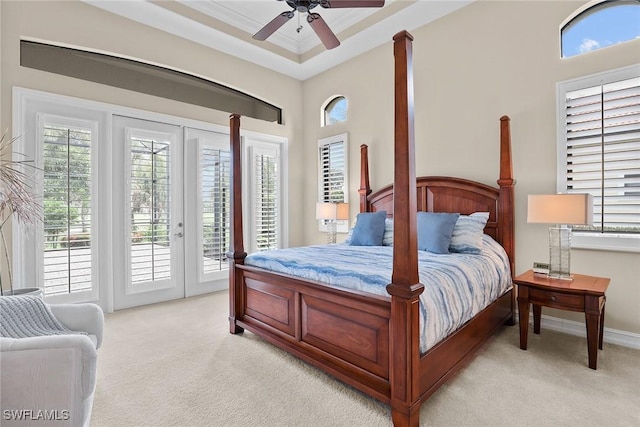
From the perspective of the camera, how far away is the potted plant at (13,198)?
101 inches

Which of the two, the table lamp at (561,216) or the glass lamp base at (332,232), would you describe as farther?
the glass lamp base at (332,232)

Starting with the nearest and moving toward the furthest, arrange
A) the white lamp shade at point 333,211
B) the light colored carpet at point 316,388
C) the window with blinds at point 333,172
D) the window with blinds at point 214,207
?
the light colored carpet at point 316,388, the window with blinds at point 214,207, the white lamp shade at point 333,211, the window with blinds at point 333,172

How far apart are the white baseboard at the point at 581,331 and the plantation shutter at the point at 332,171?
293cm

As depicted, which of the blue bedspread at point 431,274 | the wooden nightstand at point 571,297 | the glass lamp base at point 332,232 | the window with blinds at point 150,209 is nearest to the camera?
the blue bedspread at point 431,274

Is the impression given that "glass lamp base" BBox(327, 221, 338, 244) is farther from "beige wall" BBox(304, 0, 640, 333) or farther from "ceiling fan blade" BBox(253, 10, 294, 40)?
"ceiling fan blade" BBox(253, 10, 294, 40)

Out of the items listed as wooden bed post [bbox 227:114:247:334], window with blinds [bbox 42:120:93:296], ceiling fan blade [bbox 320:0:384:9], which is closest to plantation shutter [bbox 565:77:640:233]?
ceiling fan blade [bbox 320:0:384:9]

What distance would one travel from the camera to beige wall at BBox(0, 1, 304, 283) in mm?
3131

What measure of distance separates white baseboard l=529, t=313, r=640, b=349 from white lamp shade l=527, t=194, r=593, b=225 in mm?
1139

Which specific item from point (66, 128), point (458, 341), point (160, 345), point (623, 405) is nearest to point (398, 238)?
point (458, 341)

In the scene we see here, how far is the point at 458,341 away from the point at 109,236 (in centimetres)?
374

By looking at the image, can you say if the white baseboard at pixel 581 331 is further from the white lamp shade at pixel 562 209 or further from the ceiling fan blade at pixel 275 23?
the ceiling fan blade at pixel 275 23

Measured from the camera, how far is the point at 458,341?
215cm

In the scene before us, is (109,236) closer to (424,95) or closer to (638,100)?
(424,95)

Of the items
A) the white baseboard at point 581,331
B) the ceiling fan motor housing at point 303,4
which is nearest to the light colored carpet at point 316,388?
the white baseboard at point 581,331
